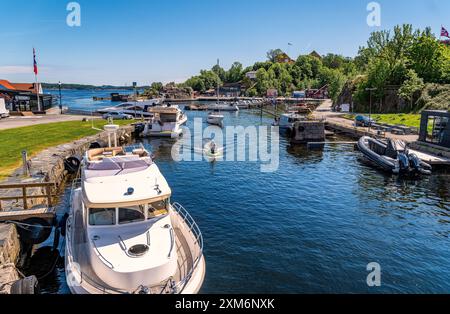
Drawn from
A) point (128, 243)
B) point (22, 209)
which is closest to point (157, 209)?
point (128, 243)

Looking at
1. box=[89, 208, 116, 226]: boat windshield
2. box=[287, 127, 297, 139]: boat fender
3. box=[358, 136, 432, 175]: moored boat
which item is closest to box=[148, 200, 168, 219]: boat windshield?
box=[89, 208, 116, 226]: boat windshield

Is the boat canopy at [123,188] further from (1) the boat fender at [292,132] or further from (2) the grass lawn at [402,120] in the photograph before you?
(2) the grass lawn at [402,120]

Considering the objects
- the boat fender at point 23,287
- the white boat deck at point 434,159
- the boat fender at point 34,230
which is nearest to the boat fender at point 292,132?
the white boat deck at point 434,159

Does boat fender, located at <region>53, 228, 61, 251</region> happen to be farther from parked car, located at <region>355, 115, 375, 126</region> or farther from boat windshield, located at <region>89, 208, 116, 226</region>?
parked car, located at <region>355, 115, 375, 126</region>

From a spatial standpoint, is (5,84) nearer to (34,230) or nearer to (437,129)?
(34,230)

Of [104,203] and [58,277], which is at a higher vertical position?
[104,203]

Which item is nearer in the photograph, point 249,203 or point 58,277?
point 58,277
